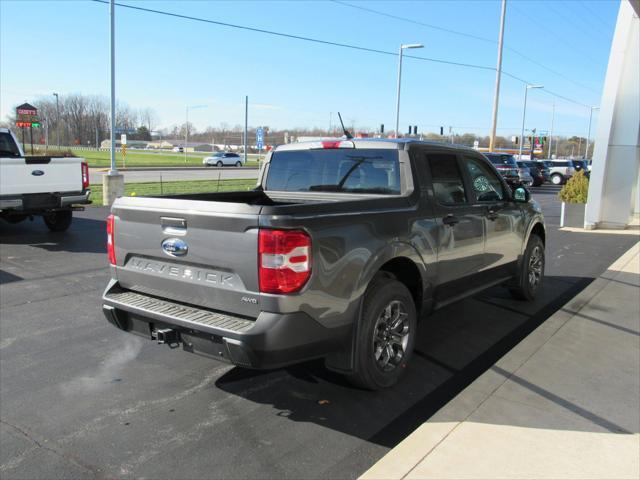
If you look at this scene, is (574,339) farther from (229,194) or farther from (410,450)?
(229,194)

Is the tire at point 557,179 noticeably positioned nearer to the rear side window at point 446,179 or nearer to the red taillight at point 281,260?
the rear side window at point 446,179

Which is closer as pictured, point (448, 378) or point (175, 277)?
point (175, 277)

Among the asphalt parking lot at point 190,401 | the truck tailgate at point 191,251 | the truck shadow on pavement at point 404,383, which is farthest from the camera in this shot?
the truck shadow on pavement at point 404,383

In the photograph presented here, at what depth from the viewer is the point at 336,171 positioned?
482 centimetres

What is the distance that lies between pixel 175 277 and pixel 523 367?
2.82 m

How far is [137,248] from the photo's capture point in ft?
12.6

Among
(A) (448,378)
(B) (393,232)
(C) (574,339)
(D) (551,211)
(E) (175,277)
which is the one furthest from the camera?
(D) (551,211)

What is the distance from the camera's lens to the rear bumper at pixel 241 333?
10.3ft

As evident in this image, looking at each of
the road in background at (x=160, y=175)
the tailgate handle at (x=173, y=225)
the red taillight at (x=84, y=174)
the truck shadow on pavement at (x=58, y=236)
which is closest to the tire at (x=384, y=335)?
the tailgate handle at (x=173, y=225)

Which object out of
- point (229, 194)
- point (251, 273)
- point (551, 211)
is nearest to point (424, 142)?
point (229, 194)

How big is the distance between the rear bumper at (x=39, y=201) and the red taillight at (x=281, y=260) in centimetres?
791

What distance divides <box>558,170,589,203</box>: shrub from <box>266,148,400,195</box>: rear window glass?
39.5ft

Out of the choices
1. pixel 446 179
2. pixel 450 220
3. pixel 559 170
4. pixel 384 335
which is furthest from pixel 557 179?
pixel 384 335

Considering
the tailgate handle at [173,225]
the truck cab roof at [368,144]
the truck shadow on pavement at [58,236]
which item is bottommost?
the truck shadow on pavement at [58,236]
